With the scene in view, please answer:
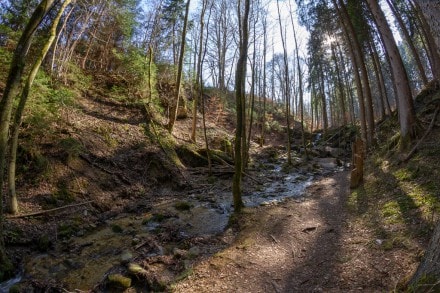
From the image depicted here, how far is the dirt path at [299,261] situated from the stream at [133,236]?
1.03 meters

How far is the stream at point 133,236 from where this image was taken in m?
5.17

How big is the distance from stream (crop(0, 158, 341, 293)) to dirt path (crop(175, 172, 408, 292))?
103 cm

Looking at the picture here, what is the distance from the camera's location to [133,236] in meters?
6.71

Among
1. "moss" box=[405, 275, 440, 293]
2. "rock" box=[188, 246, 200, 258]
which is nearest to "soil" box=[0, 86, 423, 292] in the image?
"rock" box=[188, 246, 200, 258]

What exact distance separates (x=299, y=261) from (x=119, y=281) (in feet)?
10.1

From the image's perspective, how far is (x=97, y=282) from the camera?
15.8 feet

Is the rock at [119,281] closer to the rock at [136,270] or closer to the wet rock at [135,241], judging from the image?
the rock at [136,270]

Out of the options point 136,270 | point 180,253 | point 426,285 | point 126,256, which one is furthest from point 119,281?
point 426,285

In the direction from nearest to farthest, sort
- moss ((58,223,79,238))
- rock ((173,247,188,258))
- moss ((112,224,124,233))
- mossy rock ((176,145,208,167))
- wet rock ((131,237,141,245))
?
rock ((173,247,188,258))
wet rock ((131,237,141,245))
moss ((58,223,79,238))
moss ((112,224,124,233))
mossy rock ((176,145,208,167))

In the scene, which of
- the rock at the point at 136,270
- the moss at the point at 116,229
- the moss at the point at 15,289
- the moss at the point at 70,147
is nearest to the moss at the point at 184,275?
the rock at the point at 136,270

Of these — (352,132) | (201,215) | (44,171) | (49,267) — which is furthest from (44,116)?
(352,132)

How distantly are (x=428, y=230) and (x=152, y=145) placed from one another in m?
10.0

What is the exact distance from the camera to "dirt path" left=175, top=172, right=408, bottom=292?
4.12m

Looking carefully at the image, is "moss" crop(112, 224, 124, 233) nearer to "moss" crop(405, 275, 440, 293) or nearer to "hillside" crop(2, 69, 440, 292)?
"hillside" crop(2, 69, 440, 292)
